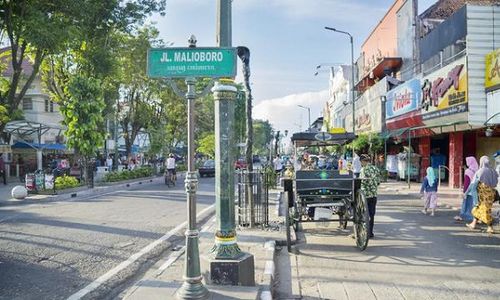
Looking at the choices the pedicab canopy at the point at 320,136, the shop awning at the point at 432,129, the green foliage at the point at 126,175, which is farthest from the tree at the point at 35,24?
the shop awning at the point at 432,129

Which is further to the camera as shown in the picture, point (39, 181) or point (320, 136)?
point (39, 181)

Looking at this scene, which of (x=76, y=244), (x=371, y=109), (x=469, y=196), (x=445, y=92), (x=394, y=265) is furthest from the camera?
(x=371, y=109)

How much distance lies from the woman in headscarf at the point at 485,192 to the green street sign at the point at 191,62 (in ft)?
25.4

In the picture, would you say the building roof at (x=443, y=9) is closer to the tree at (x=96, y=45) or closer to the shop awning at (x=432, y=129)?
the shop awning at (x=432, y=129)

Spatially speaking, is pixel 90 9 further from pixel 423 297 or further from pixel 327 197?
pixel 423 297

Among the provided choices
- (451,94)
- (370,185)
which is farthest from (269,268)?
(451,94)

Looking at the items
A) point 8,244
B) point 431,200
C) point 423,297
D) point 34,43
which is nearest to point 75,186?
point 34,43

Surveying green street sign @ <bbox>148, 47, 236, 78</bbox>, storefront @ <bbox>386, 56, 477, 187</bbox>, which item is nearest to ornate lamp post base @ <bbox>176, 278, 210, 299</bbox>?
green street sign @ <bbox>148, 47, 236, 78</bbox>

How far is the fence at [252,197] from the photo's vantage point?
1056 centimetres

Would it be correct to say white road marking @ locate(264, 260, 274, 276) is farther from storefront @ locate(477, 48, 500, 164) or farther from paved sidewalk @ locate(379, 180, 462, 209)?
storefront @ locate(477, 48, 500, 164)

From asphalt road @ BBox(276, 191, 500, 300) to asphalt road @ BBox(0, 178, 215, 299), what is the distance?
8.29 feet

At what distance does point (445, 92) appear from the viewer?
20.2 meters

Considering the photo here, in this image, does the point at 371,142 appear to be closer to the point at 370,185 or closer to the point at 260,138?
the point at 370,185

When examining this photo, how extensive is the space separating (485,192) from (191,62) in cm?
810
